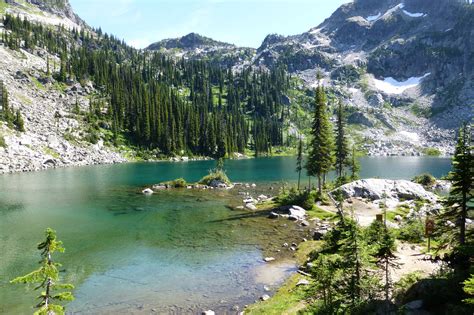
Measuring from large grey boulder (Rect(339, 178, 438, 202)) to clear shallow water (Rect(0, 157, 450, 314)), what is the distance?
74.9 ft

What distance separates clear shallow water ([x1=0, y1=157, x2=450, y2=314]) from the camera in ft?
93.1

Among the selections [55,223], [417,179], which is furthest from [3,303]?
[417,179]

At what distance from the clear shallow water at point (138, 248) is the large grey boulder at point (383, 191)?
74.9 ft

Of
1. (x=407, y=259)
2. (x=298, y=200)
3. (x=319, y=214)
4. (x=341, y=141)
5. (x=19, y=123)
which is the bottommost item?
(x=319, y=214)

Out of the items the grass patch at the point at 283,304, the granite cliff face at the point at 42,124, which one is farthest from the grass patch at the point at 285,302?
the granite cliff face at the point at 42,124

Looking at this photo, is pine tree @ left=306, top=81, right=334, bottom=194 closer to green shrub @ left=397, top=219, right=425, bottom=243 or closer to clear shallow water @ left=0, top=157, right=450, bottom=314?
clear shallow water @ left=0, top=157, right=450, bottom=314

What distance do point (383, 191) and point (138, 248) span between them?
47.3m

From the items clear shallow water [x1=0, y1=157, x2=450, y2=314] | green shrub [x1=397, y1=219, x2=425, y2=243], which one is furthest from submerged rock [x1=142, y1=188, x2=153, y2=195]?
green shrub [x1=397, y1=219, x2=425, y2=243]

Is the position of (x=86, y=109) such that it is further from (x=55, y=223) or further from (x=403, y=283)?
(x=403, y=283)

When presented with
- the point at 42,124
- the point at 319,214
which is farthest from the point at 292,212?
the point at 42,124

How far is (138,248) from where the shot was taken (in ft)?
137

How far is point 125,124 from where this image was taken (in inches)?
7377

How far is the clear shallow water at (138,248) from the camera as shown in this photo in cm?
2839

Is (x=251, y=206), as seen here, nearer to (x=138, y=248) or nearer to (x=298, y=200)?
(x=298, y=200)
